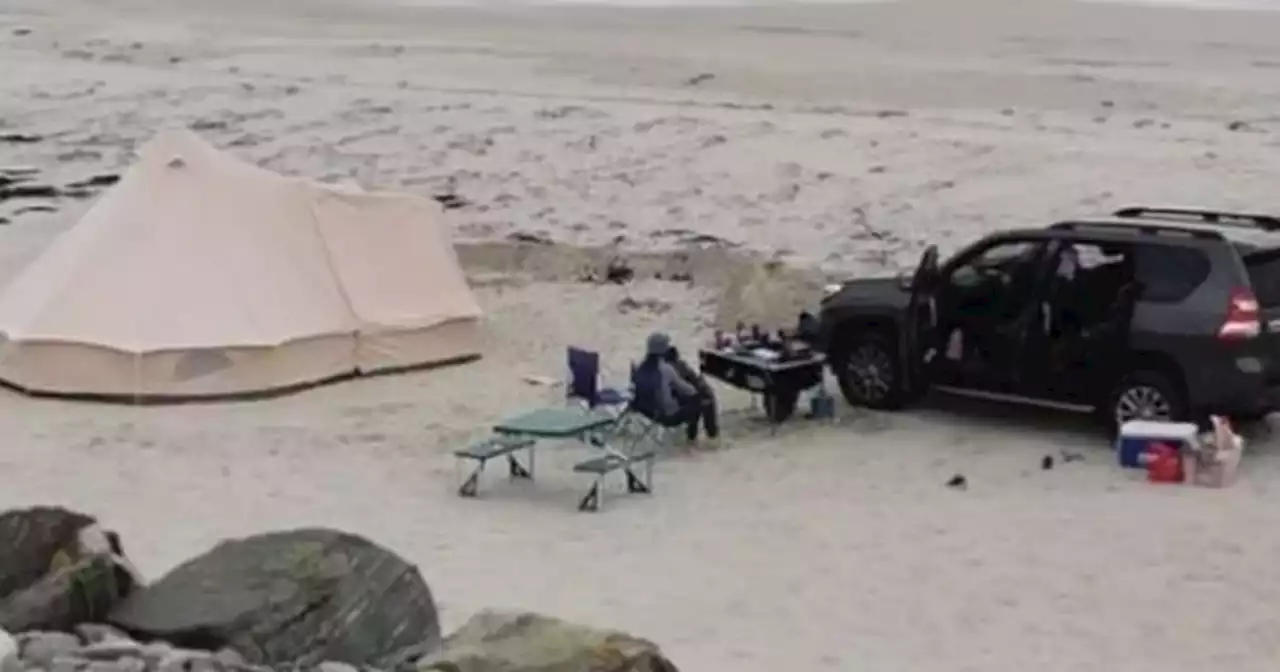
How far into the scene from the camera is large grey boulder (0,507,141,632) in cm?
813

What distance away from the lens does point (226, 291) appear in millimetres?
16531

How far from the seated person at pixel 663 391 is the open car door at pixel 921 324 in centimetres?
175

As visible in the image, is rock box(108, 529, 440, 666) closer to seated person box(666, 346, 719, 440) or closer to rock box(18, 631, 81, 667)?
rock box(18, 631, 81, 667)

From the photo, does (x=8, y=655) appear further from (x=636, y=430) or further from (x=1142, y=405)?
(x=1142, y=405)

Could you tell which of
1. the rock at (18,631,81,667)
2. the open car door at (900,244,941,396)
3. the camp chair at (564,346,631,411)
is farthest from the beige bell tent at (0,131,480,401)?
the rock at (18,631,81,667)

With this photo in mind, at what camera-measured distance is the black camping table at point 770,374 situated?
14.8 metres

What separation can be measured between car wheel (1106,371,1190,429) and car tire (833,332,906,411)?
65.2 inches

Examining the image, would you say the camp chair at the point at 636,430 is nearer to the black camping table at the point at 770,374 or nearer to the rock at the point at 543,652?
the black camping table at the point at 770,374

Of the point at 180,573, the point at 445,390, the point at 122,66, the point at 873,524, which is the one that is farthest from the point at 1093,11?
the point at 180,573

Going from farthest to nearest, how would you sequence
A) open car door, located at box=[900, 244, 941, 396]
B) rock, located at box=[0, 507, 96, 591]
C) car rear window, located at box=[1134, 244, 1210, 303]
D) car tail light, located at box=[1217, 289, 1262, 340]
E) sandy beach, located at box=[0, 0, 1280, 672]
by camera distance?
1. open car door, located at box=[900, 244, 941, 396]
2. car rear window, located at box=[1134, 244, 1210, 303]
3. car tail light, located at box=[1217, 289, 1262, 340]
4. sandy beach, located at box=[0, 0, 1280, 672]
5. rock, located at box=[0, 507, 96, 591]

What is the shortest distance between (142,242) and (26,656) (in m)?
9.54

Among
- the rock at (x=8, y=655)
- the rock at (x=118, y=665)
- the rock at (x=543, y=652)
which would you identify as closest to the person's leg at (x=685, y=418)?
the rock at (x=543, y=652)

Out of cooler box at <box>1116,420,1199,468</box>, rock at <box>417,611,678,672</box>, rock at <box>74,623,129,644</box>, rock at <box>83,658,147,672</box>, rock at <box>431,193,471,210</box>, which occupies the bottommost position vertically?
rock at <box>431,193,471,210</box>

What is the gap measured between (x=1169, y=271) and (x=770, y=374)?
2718 mm
